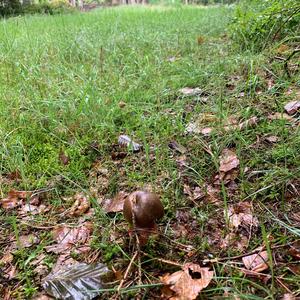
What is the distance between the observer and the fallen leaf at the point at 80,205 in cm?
153

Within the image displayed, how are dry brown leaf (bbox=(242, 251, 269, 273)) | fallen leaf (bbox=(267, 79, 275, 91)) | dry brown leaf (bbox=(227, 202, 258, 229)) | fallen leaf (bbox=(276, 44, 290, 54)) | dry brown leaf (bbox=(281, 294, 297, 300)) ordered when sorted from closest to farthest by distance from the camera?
dry brown leaf (bbox=(281, 294, 297, 300)) < dry brown leaf (bbox=(242, 251, 269, 273)) < dry brown leaf (bbox=(227, 202, 258, 229)) < fallen leaf (bbox=(267, 79, 275, 91)) < fallen leaf (bbox=(276, 44, 290, 54))

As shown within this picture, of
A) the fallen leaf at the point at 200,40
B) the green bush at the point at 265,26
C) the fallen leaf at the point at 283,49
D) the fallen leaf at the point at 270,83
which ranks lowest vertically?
the fallen leaf at the point at 270,83

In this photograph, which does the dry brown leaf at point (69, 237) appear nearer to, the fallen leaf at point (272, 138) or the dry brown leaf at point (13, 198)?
the dry brown leaf at point (13, 198)

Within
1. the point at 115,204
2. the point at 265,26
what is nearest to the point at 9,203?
the point at 115,204

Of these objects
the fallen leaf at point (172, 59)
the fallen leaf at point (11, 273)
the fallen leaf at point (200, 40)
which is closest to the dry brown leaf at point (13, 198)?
the fallen leaf at point (11, 273)

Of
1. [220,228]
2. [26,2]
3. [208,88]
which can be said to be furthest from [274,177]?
[26,2]

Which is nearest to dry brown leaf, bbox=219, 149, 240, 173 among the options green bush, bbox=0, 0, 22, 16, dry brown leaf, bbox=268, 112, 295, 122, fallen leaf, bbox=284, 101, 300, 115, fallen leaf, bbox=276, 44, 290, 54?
dry brown leaf, bbox=268, 112, 295, 122

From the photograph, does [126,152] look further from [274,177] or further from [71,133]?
[274,177]

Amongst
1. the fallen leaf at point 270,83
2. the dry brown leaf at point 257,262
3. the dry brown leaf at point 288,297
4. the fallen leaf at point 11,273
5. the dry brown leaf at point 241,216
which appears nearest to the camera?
the dry brown leaf at point 288,297

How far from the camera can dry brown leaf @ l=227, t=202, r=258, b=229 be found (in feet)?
4.35

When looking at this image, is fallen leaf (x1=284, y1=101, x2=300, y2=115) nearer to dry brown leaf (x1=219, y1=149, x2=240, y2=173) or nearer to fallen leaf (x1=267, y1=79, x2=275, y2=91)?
fallen leaf (x1=267, y1=79, x2=275, y2=91)

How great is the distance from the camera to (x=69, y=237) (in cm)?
138

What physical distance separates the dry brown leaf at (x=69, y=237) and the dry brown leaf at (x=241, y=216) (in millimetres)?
608

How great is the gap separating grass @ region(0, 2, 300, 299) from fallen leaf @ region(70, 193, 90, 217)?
4 centimetres
